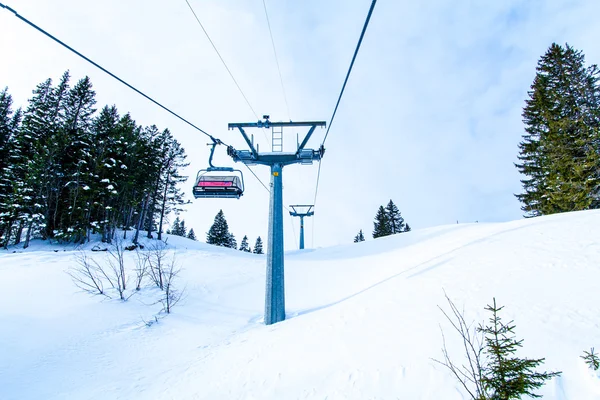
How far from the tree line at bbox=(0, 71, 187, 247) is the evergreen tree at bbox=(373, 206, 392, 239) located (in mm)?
33357

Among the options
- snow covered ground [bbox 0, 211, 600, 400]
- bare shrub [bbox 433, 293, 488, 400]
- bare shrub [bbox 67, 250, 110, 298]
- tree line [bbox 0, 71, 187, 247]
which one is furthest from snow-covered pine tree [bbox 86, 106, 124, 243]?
bare shrub [bbox 433, 293, 488, 400]

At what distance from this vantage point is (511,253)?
25.3ft

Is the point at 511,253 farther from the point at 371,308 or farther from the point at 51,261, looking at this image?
the point at 51,261

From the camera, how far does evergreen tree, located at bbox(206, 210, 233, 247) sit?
157ft

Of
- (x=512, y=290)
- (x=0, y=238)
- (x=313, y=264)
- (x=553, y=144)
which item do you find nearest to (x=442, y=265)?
(x=512, y=290)

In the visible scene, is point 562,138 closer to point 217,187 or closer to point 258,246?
point 217,187

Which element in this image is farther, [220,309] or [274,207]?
[220,309]

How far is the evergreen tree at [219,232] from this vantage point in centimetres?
4781

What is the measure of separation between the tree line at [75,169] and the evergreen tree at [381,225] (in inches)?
1313

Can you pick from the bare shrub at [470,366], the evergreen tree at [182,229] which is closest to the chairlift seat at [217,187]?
the bare shrub at [470,366]

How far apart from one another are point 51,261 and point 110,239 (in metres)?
8.06

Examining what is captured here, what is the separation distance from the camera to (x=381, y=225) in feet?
149

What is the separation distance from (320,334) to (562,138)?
21.4 m

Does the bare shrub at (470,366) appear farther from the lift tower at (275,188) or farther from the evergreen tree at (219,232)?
the evergreen tree at (219,232)
